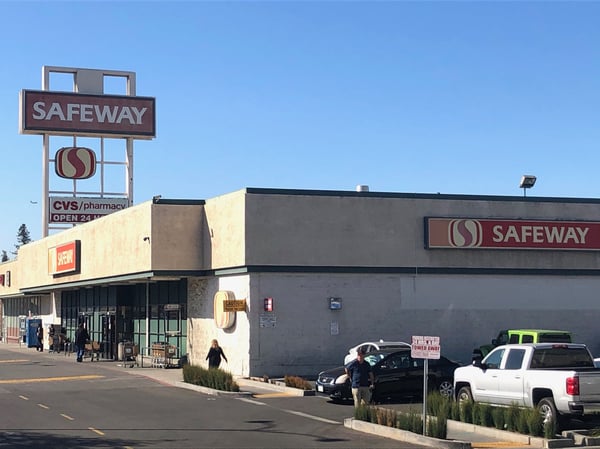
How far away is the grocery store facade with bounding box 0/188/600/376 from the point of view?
106 ft

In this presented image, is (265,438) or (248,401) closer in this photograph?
(265,438)

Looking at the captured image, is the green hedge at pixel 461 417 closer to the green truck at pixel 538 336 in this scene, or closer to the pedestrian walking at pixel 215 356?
the green truck at pixel 538 336

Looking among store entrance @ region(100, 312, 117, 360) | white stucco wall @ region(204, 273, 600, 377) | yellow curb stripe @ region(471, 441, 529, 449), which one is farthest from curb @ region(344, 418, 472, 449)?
store entrance @ region(100, 312, 117, 360)

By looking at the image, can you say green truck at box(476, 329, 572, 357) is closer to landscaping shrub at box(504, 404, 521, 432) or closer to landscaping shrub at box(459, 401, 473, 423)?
landscaping shrub at box(459, 401, 473, 423)

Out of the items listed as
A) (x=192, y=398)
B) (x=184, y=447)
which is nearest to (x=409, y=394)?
(x=192, y=398)

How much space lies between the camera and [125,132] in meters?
56.5

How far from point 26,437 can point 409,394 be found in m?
10.8

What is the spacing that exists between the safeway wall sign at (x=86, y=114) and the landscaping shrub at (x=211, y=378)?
2909 cm

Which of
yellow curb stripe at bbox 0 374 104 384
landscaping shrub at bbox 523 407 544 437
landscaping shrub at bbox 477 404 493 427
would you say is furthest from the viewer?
yellow curb stripe at bbox 0 374 104 384

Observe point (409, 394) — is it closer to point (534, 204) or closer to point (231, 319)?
point (231, 319)

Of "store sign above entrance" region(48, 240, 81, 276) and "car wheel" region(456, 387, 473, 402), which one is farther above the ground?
"store sign above entrance" region(48, 240, 81, 276)

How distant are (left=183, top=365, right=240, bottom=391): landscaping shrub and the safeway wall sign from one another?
29.1 metres

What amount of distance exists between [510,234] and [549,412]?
16.9 metres

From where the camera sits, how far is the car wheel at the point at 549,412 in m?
17.9
